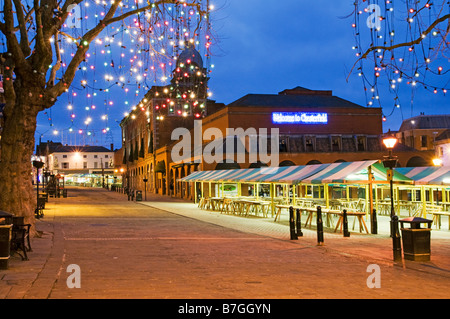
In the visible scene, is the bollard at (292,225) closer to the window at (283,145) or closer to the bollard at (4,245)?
the bollard at (4,245)

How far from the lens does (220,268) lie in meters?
9.88

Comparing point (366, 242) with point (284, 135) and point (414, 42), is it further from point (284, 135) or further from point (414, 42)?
point (284, 135)

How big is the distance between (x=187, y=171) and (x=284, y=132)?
1063 cm

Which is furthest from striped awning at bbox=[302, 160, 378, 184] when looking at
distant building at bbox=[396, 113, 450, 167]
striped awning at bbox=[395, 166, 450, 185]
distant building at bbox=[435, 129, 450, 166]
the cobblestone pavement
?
distant building at bbox=[396, 113, 450, 167]

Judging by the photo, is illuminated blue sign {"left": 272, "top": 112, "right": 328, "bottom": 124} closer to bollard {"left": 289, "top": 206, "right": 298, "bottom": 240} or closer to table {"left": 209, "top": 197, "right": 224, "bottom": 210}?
table {"left": 209, "top": 197, "right": 224, "bottom": 210}

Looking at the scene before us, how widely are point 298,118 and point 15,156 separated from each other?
4010 centimetres

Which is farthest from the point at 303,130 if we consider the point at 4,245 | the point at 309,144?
the point at 4,245

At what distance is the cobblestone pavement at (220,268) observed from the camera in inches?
302

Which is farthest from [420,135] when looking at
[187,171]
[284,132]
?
[187,171]

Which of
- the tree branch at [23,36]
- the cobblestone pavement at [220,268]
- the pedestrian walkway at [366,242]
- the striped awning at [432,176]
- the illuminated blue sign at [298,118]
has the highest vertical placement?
the illuminated blue sign at [298,118]

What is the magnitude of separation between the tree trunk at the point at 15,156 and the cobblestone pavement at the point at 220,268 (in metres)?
1.27

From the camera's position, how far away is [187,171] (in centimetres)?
5044

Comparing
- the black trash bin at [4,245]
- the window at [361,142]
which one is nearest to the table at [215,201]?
the black trash bin at [4,245]
